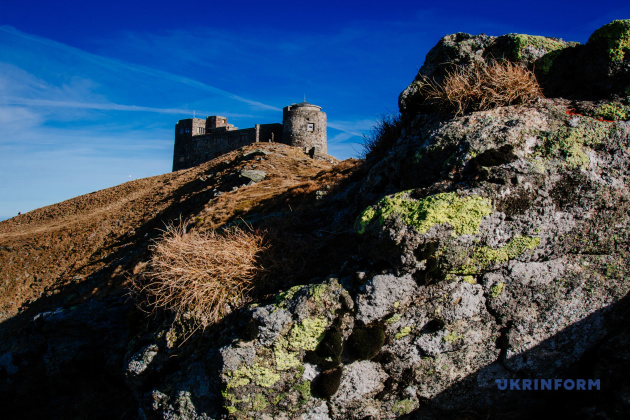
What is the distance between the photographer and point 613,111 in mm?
5453

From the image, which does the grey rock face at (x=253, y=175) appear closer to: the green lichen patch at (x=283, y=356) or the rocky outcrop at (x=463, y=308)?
the rocky outcrop at (x=463, y=308)

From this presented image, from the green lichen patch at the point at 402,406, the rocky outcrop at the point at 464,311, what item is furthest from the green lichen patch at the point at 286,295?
the green lichen patch at the point at 402,406

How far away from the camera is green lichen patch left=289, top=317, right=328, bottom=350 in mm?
4578

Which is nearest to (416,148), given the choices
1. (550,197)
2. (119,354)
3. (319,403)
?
(550,197)

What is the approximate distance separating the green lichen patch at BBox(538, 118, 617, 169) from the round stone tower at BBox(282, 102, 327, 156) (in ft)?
154

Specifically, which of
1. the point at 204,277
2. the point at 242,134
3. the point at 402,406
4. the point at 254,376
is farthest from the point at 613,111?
the point at 242,134

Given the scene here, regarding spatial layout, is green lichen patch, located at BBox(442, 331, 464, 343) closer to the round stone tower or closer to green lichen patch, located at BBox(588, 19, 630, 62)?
green lichen patch, located at BBox(588, 19, 630, 62)

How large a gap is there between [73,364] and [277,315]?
563 centimetres

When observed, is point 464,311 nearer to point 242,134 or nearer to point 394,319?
point 394,319

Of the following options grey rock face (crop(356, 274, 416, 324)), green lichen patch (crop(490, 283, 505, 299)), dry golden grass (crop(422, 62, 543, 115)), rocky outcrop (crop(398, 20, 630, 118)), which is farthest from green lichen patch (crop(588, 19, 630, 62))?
grey rock face (crop(356, 274, 416, 324))

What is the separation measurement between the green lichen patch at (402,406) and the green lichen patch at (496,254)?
1814mm

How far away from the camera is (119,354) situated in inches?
268

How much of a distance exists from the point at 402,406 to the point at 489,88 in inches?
199

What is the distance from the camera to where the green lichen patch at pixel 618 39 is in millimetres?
5812
